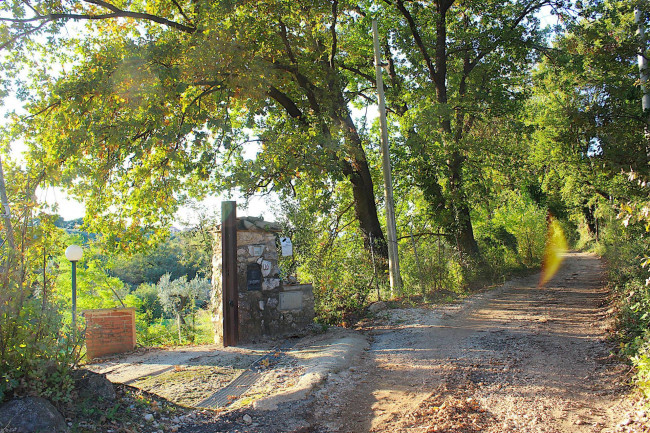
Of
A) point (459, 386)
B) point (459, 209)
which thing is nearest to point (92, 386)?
point (459, 386)

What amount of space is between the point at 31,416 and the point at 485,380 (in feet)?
13.9

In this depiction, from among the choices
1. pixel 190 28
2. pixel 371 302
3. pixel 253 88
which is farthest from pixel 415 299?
pixel 190 28

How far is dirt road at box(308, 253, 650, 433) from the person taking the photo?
418 cm

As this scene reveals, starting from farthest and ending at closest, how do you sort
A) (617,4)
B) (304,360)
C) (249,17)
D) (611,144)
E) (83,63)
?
(617,4) < (249,17) < (83,63) < (611,144) < (304,360)

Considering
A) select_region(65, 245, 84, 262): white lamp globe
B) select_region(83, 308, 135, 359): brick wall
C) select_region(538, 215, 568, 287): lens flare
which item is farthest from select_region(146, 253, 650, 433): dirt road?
select_region(538, 215, 568, 287): lens flare

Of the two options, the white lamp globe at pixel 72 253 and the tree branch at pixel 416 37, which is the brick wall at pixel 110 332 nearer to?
the white lamp globe at pixel 72 253

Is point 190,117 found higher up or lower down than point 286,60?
lower down

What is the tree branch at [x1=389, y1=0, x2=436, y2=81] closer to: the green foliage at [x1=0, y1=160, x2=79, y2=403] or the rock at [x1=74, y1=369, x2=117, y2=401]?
the green foliage at [x1=0, y1=160, x2=79, y2=403]

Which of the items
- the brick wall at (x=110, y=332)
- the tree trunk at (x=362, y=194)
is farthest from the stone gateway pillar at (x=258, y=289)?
the tree trunk at (x=362, y=194)

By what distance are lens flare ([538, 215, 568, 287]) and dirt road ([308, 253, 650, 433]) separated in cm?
713

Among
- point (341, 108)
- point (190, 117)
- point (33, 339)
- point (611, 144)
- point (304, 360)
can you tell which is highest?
point (341, 108)

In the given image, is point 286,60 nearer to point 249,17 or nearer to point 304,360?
point 249,17

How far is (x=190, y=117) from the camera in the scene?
34.0 ft

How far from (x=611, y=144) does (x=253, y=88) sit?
7.01 meters
